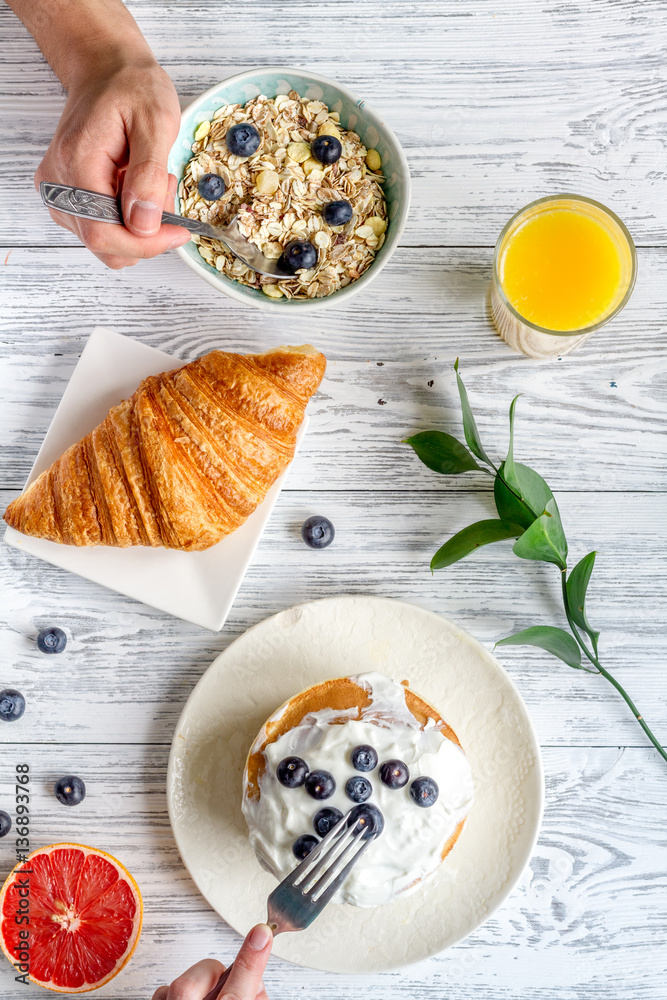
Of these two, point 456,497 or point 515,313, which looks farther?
point 456,497

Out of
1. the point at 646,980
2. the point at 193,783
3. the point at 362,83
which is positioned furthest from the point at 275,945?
the point at 362,83

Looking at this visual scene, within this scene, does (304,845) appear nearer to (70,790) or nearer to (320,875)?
(320,875)

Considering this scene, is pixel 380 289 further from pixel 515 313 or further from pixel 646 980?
pixel 646 980

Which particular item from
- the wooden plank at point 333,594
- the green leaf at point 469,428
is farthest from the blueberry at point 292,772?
the green leaf at point 469,428

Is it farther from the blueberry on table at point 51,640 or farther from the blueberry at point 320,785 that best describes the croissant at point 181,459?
the blueberry at point 320,785

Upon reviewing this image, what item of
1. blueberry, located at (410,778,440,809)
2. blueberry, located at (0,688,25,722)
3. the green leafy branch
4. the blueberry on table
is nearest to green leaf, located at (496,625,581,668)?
the green leafy branch
